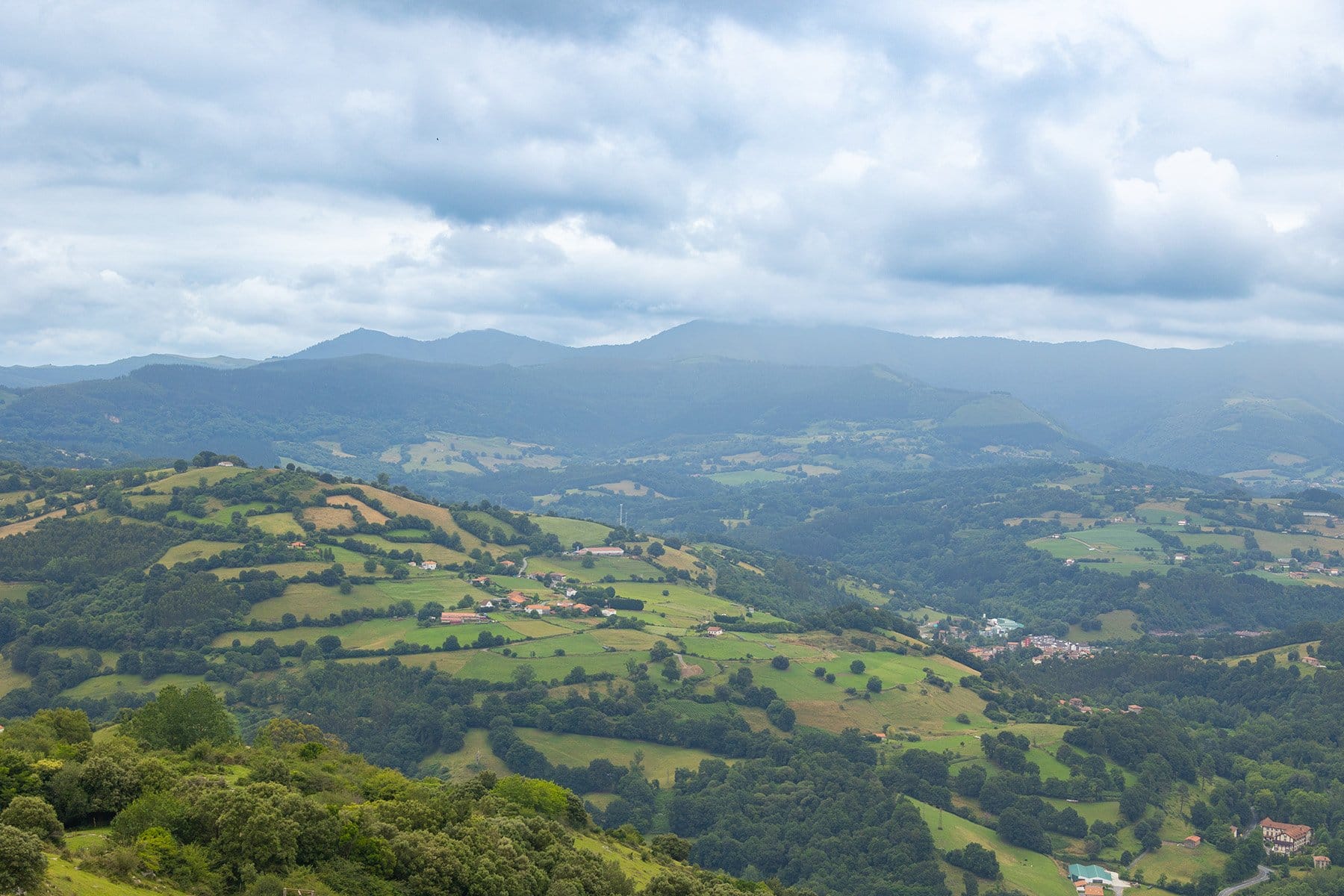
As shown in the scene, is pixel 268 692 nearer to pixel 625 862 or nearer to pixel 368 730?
pixel 368 730

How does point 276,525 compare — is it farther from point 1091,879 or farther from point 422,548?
point 1091,879

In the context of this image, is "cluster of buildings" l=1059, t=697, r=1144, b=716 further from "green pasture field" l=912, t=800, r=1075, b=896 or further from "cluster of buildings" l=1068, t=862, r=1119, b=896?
"cluster of buildings" l=1068, t=862, r=1119, b=896

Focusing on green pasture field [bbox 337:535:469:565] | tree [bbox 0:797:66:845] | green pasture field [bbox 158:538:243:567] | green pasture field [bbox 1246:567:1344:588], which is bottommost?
green pasture field [bbox 1246:567:1344:588]

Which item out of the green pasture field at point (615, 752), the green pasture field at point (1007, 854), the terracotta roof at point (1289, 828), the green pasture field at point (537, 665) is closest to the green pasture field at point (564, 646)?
the green pasture field at point (537, 665)

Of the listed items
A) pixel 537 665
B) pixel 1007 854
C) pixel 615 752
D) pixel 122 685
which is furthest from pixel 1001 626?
pixel 122 685

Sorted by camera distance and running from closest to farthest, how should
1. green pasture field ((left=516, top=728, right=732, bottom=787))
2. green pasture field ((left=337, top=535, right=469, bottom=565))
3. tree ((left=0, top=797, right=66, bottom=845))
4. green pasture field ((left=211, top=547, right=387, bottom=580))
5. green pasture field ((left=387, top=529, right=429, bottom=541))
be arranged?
tree ((left=0, top=797, right=66, bottom=845))
green pasture field ((left=516, top=728, right=732, bottom=787))
green pasture field ((left=211, top=547, right=387, bottom=580))
green pasture field ((left=337, top=535, right=469, bottom=565))
green pasture field ((left=387, top=529, right=429, bottom=541))

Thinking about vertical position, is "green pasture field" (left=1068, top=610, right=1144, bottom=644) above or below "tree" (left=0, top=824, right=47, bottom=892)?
below

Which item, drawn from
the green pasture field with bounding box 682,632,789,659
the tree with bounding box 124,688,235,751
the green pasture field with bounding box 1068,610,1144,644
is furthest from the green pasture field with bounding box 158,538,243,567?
the green pasture field with bounding box 1068,610,1144,644

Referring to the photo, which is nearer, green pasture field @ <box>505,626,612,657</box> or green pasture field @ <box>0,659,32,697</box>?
green pasture field @ <box>0,659,32,697</box>
